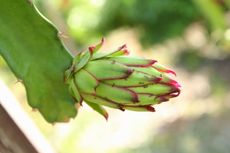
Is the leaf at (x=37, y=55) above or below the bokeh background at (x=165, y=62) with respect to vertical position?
above

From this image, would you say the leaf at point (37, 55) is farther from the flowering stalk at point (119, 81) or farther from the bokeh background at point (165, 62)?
the bokeh background at point (165, 62)

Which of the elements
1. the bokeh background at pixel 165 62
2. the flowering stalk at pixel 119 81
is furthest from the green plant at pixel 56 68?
the bokeh background at pixel 165 62

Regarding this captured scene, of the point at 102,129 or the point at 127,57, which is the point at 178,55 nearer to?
the point at 102,129

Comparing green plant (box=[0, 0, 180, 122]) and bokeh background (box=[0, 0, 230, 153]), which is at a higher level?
green plant (box=[0, 0, 180, 122])

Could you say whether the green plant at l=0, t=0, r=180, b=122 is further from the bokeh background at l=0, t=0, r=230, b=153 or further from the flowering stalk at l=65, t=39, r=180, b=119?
the bokeh background at l=0, t=0, r=230, b=153

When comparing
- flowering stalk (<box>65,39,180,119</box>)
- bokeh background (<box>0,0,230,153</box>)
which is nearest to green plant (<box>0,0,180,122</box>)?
flowering stalk (<box>65,39,180,119</box>)
